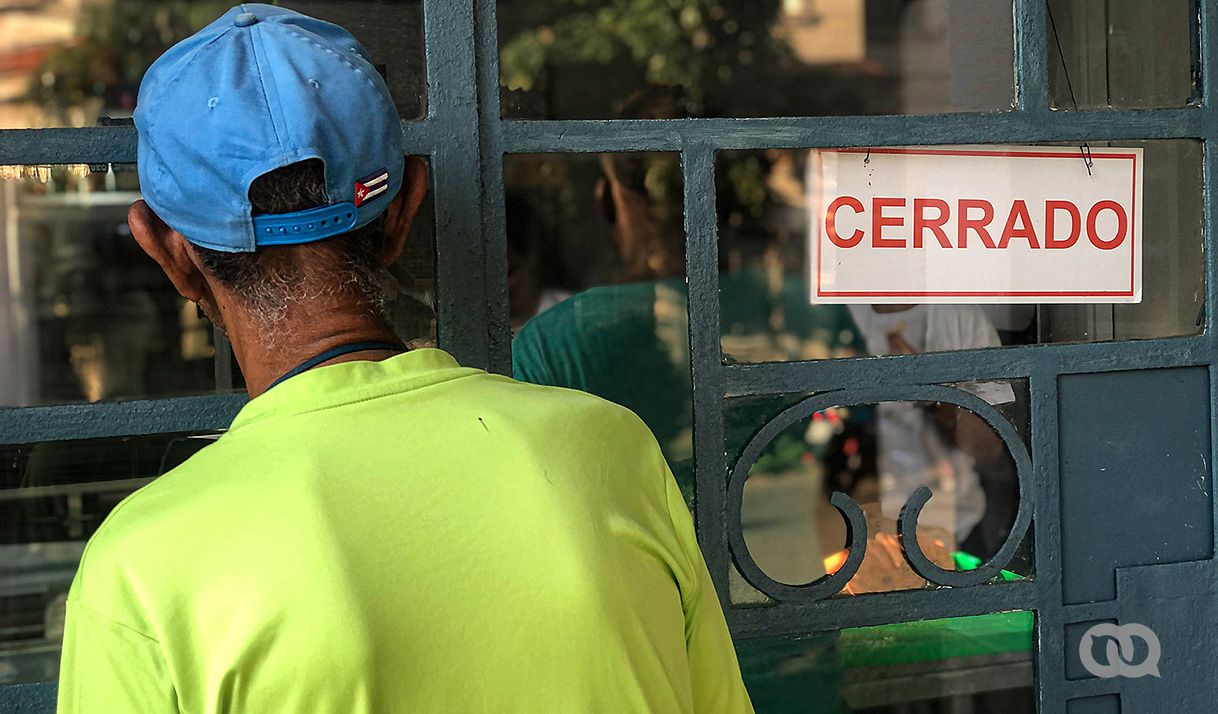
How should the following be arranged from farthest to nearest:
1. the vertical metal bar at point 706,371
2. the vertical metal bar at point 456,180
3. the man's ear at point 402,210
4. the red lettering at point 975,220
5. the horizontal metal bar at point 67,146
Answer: the red lettering at point 975,220, the vertical metal bar at point 706,371, the vertical metal bar at point 456,180, the horizontal metal bar at point 67,146, the man's ear at point 402,210

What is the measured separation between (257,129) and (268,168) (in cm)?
3

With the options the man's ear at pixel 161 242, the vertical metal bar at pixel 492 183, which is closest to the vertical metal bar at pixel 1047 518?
the vertical metal bar at pixel 492 183

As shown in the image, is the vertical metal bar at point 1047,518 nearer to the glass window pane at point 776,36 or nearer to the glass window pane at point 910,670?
the glass window pane at point 910,670

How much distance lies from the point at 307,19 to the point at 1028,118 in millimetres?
1214

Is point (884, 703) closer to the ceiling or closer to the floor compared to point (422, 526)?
closer to the floor

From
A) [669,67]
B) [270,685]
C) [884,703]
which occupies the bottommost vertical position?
[884,703]

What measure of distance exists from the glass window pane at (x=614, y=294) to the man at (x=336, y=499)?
25.5 inches

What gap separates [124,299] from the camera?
5.40 feet

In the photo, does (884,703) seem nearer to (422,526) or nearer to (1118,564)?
(1118,564)

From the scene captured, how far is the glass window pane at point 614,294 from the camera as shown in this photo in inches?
70.3

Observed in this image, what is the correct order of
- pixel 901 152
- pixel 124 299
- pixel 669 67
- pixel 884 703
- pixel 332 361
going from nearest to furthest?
pixel 332 361 → pixel 124 299 → pixel 901 152 → pixel 884 703 → pixel 669 67

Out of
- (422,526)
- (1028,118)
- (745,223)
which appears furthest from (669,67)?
(422,526)

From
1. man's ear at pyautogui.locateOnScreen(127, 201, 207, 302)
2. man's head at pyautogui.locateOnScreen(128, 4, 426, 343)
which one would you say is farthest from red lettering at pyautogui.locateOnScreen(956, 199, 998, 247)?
man's ear at pyautogui.locateOnScreen(127, 201, 207, 302)

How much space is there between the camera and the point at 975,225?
1899 millimetres
